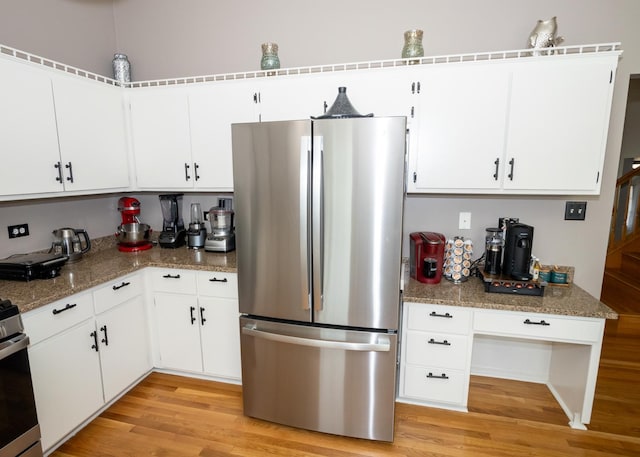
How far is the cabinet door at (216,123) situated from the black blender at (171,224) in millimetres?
381

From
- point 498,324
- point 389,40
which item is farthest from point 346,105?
point 498,324

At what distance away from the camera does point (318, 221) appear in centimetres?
176

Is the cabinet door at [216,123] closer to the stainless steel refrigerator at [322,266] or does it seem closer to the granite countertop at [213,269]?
the granite countertop at [213,269]

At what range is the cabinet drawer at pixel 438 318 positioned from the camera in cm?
202

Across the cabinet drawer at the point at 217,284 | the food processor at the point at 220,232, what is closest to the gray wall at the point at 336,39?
the food processor at the point at 220,232

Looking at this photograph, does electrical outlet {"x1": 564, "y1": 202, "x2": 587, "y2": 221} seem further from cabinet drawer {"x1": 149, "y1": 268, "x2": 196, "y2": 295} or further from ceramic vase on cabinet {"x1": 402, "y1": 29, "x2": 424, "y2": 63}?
cabinet drawer {"x1": 149, "y1": 268, "x2": 196, "y2": 295}

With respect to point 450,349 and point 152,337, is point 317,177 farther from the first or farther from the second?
point 152,337

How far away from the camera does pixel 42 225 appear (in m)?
2.43

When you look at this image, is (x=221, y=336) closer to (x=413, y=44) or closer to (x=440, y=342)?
(x=440, y=342)

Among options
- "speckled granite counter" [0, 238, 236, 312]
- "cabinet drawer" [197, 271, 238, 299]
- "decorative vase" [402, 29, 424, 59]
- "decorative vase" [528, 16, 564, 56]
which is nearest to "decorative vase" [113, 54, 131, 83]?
"speckled granite counter" [0, 238, 236, 312]

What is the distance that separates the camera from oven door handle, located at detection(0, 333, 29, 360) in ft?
4.80

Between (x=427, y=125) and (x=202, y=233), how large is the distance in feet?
6.13

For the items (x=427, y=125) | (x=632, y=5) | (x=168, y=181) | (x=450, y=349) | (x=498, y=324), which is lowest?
(x=450, y=349)

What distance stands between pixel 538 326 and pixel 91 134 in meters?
3.12
